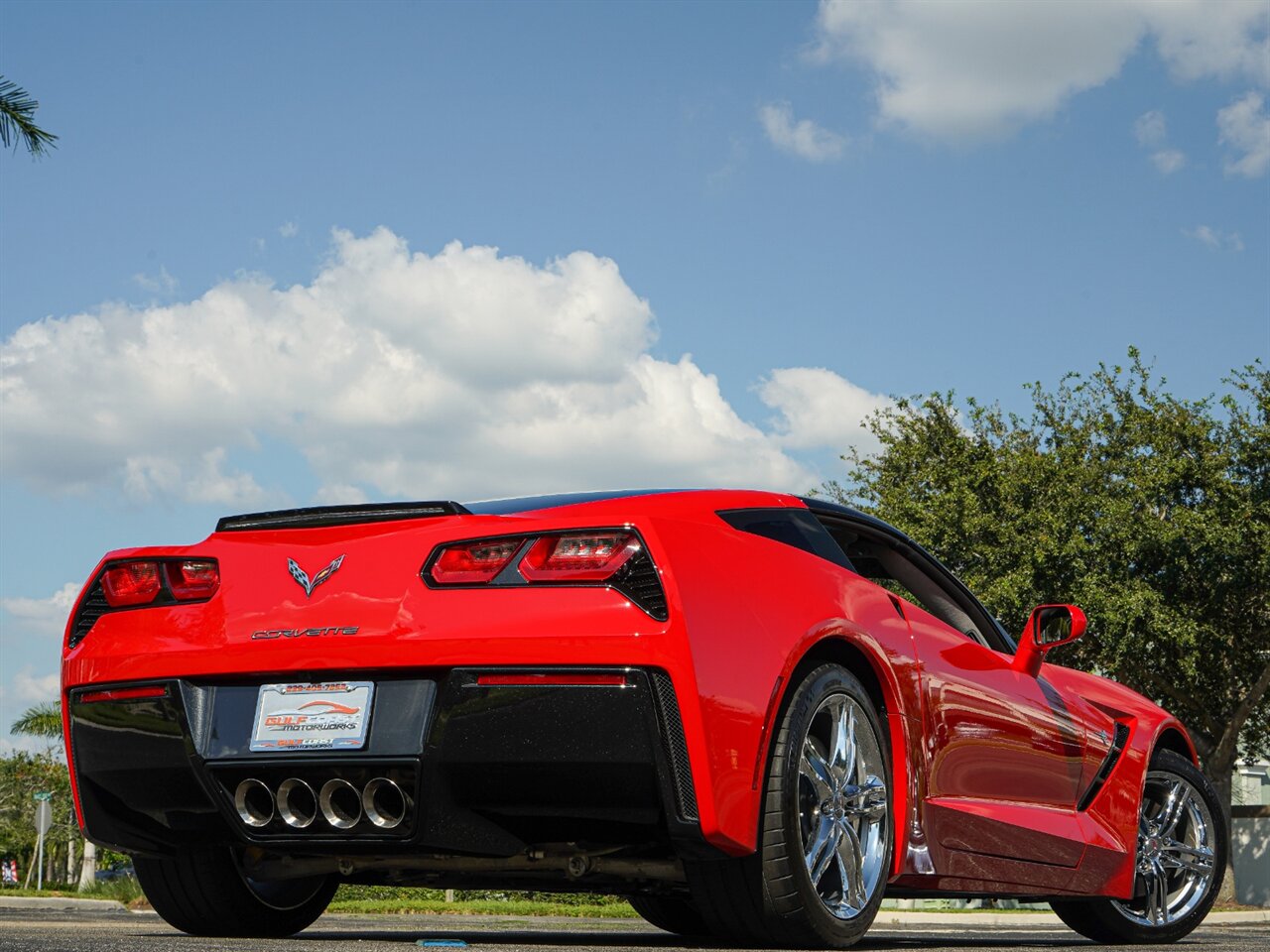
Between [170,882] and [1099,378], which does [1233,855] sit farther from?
[170,882]

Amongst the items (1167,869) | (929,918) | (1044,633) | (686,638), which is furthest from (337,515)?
(929,918)

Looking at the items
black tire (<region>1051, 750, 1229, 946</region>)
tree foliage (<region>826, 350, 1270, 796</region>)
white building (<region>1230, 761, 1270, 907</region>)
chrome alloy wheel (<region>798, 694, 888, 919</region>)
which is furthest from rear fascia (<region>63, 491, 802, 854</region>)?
white building (<region>1230, 761, 1270, 907</region>)

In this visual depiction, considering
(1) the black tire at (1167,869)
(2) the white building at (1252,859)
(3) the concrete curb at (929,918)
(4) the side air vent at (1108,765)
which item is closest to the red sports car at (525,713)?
(4) the side air vent at (1108,765)

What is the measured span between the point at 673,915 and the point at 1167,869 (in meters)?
2.25

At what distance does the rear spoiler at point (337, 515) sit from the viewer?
14.0ft

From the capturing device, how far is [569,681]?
12.5 feet

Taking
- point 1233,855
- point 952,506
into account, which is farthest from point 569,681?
point 1233,855

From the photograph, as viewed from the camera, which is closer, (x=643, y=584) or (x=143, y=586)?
(x=643, y=584)

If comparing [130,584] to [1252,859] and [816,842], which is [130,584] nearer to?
[816,842]

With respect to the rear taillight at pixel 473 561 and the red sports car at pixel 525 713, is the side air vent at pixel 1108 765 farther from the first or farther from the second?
the rear taillight at pixel 473 561

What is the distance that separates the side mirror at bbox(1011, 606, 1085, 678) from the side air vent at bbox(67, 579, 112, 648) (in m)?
3.28

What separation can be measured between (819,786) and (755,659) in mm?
577

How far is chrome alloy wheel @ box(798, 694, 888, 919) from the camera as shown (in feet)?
14.3

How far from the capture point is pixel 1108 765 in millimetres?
6242
